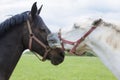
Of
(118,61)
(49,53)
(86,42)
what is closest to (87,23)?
(86,42)

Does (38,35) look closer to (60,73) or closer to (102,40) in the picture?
(102,40)

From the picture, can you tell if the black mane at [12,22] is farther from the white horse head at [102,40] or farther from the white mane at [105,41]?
the white mane at [105,41]

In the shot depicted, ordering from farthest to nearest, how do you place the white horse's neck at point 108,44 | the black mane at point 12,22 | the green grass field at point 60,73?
the green grass field at point 60,73 → the black mane at point 12,22 → the white horse's neck at point 108,44

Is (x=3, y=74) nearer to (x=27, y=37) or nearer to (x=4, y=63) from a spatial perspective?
(x=4, y=63)

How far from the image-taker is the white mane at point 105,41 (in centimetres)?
779

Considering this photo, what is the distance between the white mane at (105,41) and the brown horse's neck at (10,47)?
151 cm

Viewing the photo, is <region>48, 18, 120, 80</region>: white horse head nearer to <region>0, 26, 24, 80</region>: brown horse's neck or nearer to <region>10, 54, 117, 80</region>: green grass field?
<region>0, 26, 24, 80</region>: brown horse's neck

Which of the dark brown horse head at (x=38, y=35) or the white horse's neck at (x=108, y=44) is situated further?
the dark brown horse head at (x=38, y=35)

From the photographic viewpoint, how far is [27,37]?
939cm

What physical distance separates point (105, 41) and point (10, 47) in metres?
2.24

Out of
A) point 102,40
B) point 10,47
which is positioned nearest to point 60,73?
point 10,47

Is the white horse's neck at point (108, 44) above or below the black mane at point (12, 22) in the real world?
above

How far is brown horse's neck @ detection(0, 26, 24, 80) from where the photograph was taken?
30.8 ft

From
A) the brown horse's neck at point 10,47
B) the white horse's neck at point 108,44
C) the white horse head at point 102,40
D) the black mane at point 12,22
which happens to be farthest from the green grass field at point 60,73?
the white horse's neck at point 108,44
